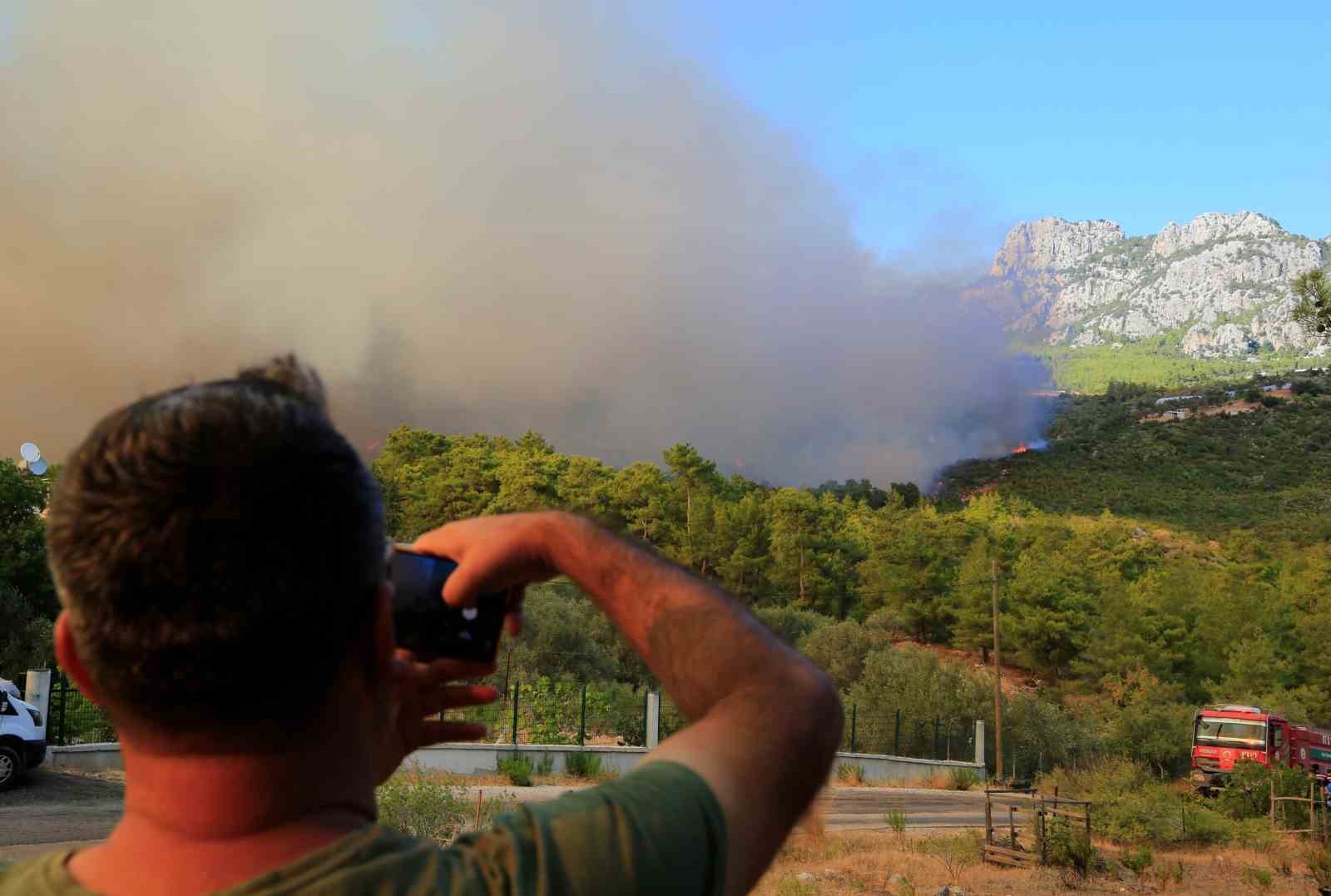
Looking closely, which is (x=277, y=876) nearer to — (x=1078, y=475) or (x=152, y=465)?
(x=152, y=465)

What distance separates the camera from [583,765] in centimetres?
2305

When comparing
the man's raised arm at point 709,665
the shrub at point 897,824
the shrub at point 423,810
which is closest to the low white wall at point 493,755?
the shrub at point 897,824

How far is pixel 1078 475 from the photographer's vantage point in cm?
11750

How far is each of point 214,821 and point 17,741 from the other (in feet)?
58.7

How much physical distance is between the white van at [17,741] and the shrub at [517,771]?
754 cm

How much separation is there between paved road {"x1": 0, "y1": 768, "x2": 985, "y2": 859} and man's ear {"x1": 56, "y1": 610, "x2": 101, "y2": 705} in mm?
5994

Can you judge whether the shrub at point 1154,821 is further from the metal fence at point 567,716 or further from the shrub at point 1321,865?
the metal fence at point 567,716

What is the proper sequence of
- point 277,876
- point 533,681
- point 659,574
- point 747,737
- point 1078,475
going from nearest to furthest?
point 277,876, point 747,737, point 659,574, point 533,681, point 1078,475

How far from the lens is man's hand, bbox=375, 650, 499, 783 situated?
1267mm

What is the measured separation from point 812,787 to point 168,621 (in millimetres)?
605

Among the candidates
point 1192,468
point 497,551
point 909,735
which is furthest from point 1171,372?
point 497,551

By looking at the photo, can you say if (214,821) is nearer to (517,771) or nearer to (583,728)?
(517,771)

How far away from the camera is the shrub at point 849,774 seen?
3104cm

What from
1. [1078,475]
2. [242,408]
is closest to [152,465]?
[242,408]
